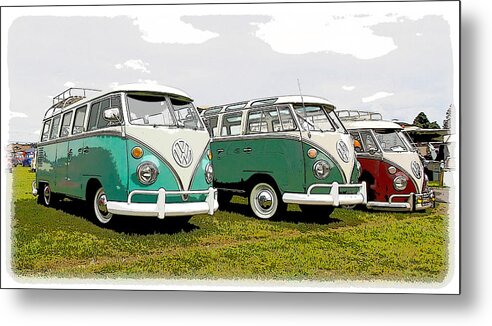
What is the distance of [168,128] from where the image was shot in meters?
3.61

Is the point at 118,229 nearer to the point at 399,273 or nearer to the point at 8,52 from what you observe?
the point at 8,52

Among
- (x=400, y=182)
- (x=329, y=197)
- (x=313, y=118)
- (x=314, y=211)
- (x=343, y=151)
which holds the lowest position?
(x=314, y=211)

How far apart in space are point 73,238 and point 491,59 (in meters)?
3.03

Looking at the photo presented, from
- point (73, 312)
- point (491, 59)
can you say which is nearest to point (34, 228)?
point (73, 312)

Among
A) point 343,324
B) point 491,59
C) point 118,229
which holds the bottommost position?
point 343,324

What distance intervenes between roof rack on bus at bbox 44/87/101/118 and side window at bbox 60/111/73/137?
7cm

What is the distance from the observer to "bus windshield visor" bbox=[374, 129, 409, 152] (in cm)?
388

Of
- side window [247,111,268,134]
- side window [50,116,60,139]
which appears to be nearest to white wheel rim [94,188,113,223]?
side window [50,116,60,139]

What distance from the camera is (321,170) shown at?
12.2 feet

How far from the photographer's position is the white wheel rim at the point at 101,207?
368 centimetres

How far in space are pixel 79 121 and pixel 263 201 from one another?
55.6 inches

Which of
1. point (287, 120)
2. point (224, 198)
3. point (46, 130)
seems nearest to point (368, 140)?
point (287, 120)

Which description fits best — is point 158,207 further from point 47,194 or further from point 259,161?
point 47,194

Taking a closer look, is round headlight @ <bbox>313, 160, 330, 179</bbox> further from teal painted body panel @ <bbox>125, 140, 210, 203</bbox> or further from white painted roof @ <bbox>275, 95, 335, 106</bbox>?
teal painted body panel @ <bbox>125, 140, 210, 203</bbox>
